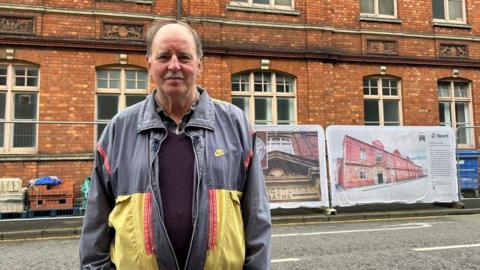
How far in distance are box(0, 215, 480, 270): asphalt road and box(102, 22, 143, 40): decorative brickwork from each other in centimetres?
659

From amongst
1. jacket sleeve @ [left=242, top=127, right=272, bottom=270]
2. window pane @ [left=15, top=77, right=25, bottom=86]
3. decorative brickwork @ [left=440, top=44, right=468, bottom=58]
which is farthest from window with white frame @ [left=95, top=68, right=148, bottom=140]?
jacket sleeve @ [left=242, top=127, right=272, bottom=270]

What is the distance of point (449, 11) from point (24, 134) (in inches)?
568

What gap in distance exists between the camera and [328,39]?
13867mm

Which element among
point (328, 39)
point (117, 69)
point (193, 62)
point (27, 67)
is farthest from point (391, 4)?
point (193, 62)

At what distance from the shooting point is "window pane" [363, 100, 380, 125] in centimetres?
1431

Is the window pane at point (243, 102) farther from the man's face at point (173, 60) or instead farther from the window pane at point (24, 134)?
the man's face at point (173, 60)

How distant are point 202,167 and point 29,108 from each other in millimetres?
11359

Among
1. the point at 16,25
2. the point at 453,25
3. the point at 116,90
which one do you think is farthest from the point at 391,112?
the point at 16,25

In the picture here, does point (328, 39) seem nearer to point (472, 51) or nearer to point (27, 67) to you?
point (472, 51)

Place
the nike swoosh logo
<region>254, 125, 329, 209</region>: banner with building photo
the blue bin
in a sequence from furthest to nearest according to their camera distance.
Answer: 1. the blue bin
2. <region>254, 125, 329, 209</region>: banner with building photo
3. the nike swoosh logo

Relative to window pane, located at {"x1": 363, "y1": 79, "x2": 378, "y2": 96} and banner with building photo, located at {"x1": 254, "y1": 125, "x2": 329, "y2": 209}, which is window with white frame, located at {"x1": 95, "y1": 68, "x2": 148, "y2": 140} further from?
window pane, located at {"x1": 363, "y1": 79, "x2": 378, "y2": 96}

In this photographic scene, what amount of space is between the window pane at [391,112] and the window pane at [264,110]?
4038mm

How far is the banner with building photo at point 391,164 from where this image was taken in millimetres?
10133

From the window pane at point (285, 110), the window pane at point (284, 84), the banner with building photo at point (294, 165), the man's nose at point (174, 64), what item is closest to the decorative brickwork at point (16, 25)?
the banner with building photo at point (294, 165)
